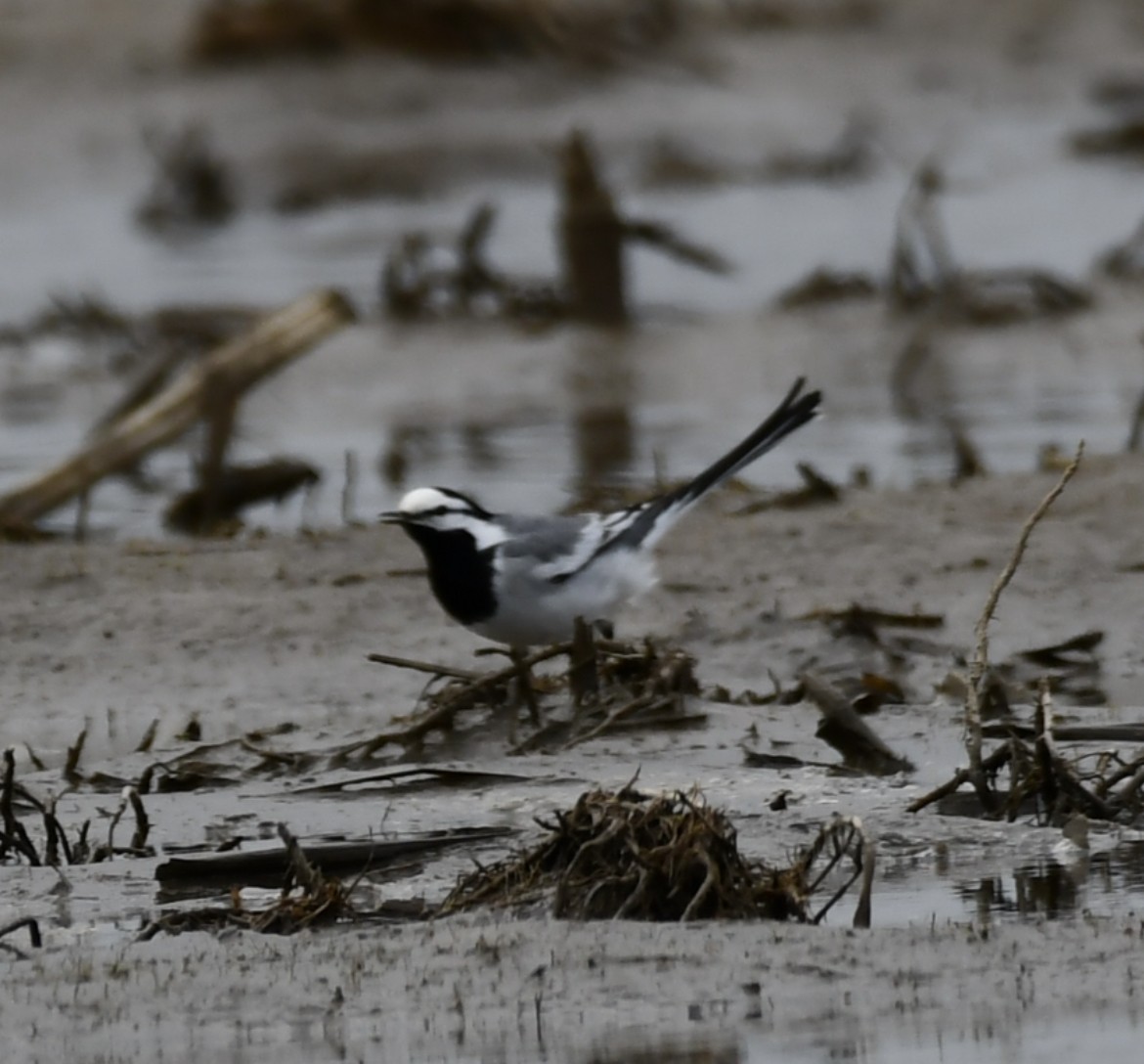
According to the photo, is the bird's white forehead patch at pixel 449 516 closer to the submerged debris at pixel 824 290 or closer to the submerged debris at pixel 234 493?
the submerged debris at pixel 234 493

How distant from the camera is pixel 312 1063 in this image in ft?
16.4

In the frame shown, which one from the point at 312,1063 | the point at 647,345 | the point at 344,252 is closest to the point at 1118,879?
the point at 312,1063

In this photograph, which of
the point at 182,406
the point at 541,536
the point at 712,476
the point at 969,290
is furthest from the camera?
the point at 969,290

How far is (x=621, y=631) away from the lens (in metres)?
9.16

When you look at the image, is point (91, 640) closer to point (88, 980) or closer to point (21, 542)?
point (21, 542)

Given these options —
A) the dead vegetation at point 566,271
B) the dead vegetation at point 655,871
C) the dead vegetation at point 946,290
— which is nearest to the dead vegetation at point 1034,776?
the dead vegetation at point 655,871

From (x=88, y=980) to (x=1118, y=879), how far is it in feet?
7.50

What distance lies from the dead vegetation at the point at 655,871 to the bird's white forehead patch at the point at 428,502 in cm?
205

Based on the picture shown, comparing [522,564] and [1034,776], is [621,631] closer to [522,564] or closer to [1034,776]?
[522,564]

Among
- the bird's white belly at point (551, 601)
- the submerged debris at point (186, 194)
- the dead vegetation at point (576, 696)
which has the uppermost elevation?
the submerged debris at point (186, 194)

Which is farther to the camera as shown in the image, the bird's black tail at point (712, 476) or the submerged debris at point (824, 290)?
the submerged debris at point (824, 290)

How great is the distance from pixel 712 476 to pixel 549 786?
1800mm

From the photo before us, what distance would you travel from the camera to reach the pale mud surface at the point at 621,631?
5273 mm

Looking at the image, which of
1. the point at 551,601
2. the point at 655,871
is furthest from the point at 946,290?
the point at 655,871
